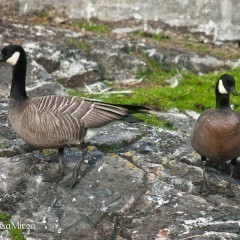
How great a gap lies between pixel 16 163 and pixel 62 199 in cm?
94

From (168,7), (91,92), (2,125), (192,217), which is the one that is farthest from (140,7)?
(192,217)

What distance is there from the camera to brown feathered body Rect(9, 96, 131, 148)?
6.39 meters

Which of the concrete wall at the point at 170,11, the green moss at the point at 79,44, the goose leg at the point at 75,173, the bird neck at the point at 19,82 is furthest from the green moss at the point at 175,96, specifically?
the goose leg at the point at 75,173

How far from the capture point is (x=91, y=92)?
11273mm

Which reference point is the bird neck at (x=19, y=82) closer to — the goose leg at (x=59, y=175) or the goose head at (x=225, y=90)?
the goose leg at (x=59, y=175)

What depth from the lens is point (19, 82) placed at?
686 centimetres

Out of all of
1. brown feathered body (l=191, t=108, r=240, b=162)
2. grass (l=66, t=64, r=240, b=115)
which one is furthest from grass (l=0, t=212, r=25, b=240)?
grass (l=66, t=64, r=240, b=115)

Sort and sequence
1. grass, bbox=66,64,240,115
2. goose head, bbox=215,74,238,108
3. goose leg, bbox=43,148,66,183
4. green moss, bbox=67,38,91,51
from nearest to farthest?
goose leg, bbox=43,148,66,183
goose head, bbox=215,74,238,108
grass, bbox=66,64,240,115
green moss, bbox=67,38,91,51

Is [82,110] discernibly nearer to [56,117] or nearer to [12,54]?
[56,117]

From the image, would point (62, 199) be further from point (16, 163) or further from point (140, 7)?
point (140, 7)

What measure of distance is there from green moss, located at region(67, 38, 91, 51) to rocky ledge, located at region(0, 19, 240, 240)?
3860 millimetres

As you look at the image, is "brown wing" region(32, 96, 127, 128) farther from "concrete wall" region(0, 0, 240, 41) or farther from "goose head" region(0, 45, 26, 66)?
"concrete wall" region(0, 0, 240, 41)

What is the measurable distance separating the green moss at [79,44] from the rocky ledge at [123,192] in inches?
152

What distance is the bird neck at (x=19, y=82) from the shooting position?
678 cm
